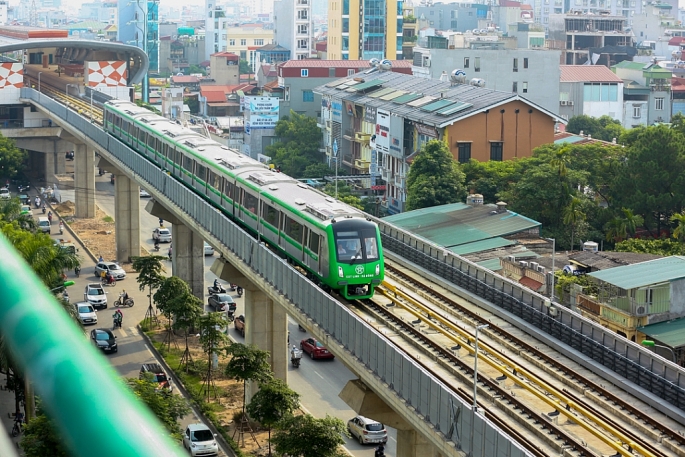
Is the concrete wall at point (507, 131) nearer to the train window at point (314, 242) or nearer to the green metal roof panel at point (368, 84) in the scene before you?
the green metal roof panel at point (368, 84)

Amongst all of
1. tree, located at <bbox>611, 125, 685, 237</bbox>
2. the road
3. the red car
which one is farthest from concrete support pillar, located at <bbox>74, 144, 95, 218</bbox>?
tree, located at <bbox>611, 125, 685, 237</bbox>

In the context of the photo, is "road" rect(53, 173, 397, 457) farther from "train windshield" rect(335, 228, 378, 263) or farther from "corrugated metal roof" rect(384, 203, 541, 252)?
"train windshield" rect(335, 228, 378, 263)

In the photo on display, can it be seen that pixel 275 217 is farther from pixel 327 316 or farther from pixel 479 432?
pixel 479 432

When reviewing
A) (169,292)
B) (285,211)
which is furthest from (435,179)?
(285,211)

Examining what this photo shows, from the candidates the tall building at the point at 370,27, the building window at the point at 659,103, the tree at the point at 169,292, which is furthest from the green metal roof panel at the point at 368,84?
the tall building at the point at 370,27

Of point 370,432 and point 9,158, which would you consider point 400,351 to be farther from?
point 9,158

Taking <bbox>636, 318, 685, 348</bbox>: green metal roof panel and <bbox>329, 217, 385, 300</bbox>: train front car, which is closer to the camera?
<bbox>329, 217, 385, 300</bbox>: train front car

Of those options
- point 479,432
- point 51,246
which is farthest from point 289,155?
point 479,432
